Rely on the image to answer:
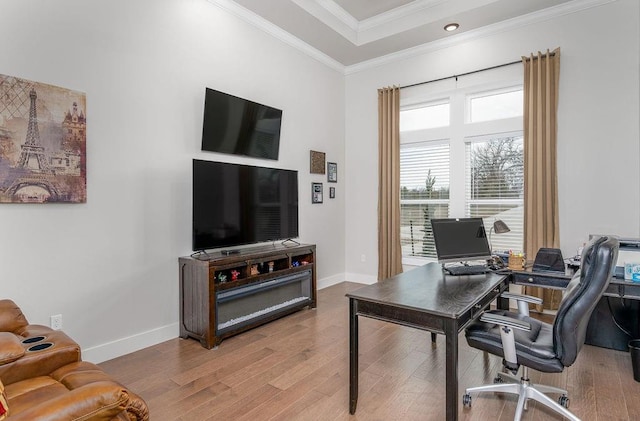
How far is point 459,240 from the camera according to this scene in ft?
9.56

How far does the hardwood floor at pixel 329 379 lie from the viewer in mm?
2119

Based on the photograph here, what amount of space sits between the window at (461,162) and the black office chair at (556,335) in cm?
256

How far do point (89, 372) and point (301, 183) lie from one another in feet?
11.3

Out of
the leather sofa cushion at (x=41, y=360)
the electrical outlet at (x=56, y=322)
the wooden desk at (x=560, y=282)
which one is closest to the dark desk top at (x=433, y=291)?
the wooden desk at (x=560, y=282)

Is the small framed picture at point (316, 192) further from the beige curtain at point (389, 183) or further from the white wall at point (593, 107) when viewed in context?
the white wall at point (593, 107)

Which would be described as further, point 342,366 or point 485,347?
point 342,366

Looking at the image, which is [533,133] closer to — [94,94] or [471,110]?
[471,110]

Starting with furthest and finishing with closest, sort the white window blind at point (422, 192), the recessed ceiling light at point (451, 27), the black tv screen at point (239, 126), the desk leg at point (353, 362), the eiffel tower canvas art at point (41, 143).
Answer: the white window blind at point (422, 192) < the recessed ceiling light at point (451, 27) < the black tv screen at point (239, 126) < the eiffel tower canvas art at point (41, 143) < the desk leg at point (353, 362)

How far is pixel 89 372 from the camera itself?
164 centimetres

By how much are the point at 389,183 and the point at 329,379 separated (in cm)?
→ 315

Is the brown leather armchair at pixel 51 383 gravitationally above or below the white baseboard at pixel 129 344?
above

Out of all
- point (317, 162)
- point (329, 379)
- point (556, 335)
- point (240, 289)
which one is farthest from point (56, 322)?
point (317, 162)

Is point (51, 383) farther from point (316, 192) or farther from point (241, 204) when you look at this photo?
point (316, 192)

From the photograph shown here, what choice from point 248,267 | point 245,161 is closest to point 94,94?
point 245,161
